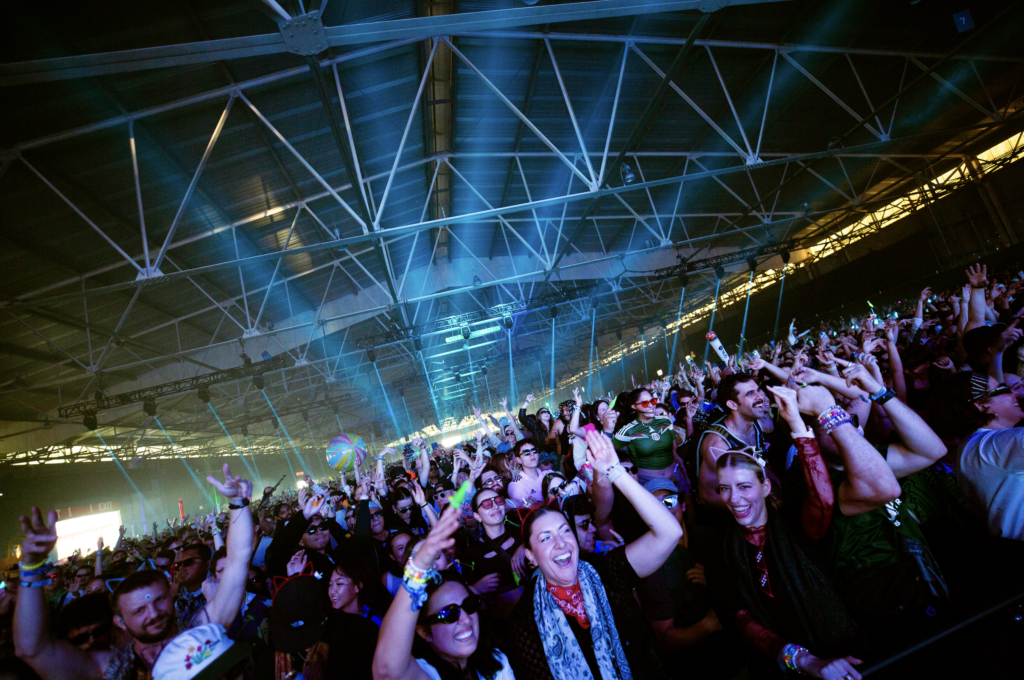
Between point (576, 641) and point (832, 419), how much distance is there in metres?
1.40

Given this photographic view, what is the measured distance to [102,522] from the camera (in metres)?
18.8

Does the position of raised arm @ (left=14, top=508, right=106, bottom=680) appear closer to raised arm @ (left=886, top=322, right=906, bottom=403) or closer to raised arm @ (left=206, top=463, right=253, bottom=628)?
raised arm @ (left=206, top=463, right=253, bottom=628)

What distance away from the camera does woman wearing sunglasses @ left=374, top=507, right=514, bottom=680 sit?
153 centimetres

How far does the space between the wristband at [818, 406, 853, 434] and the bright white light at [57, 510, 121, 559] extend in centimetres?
2208

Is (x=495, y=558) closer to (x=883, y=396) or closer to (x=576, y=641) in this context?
(x=576, y=641)

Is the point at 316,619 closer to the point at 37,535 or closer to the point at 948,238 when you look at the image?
the point at 37,535

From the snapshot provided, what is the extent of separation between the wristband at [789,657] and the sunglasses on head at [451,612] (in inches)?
48.1

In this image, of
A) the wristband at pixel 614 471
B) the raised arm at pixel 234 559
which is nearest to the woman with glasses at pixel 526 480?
the wristband at pixel 614 471

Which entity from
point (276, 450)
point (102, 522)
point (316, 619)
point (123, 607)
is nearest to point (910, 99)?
point (316, 619)

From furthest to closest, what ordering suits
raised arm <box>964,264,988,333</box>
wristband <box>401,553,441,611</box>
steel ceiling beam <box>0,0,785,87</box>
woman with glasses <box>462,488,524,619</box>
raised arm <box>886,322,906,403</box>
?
raised arm <box>964,264,988,333</box>
raised arm <box>886,322,906,403</box>
steel ceiling beam <box>0,0,785,87</box>
woman with glasses <box>462,488,524,619</box>
wristband <box>401,553,441,611</box>

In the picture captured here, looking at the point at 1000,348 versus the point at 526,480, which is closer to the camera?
the point at 1000,348

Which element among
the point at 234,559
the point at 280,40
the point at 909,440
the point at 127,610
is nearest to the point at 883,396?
the point at 909,440

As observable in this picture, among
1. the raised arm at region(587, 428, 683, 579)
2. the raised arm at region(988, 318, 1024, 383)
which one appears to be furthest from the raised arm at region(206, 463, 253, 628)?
the raised arm at region(988, 318, 1024, 383)

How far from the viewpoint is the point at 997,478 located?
192cm
